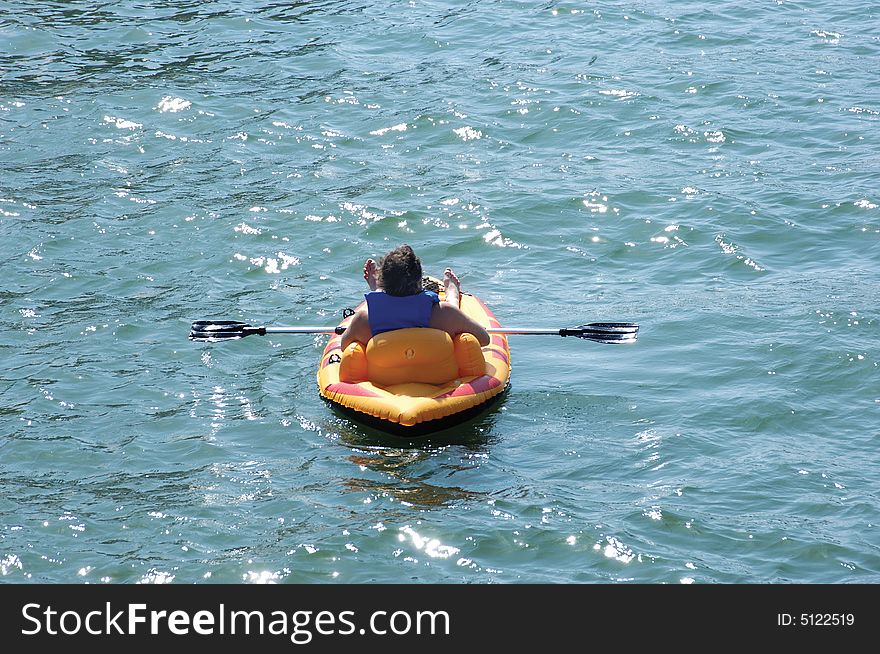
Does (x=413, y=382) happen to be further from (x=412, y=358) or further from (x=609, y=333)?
(x=609, y=333)

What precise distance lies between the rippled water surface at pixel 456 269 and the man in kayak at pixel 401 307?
0.66 meters

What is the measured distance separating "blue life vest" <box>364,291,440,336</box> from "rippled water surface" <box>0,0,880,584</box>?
2.45ft

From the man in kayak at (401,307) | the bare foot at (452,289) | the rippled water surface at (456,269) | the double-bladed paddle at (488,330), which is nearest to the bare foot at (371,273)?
the man in kayak at (401,307)

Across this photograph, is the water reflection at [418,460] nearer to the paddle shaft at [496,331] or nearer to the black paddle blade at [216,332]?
the paddle shaft at [496,331]

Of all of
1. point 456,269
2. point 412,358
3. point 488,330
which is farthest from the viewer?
point 456,269

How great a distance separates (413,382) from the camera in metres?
8.11

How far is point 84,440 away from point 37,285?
9.37 feet

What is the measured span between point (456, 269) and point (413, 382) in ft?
9.65

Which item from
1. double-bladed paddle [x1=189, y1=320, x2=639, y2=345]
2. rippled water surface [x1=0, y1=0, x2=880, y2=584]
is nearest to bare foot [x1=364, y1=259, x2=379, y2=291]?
double-bladed paddle [x1=189, y1=320, x2=639, y2=345]

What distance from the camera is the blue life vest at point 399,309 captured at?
317 inches

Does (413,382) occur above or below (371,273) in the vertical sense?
below

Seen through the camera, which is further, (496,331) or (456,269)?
(456,269)

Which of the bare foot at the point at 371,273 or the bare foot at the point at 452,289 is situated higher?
the bare foot at the point at 371,273

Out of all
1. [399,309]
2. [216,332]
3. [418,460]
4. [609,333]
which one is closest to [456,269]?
[609,333]
